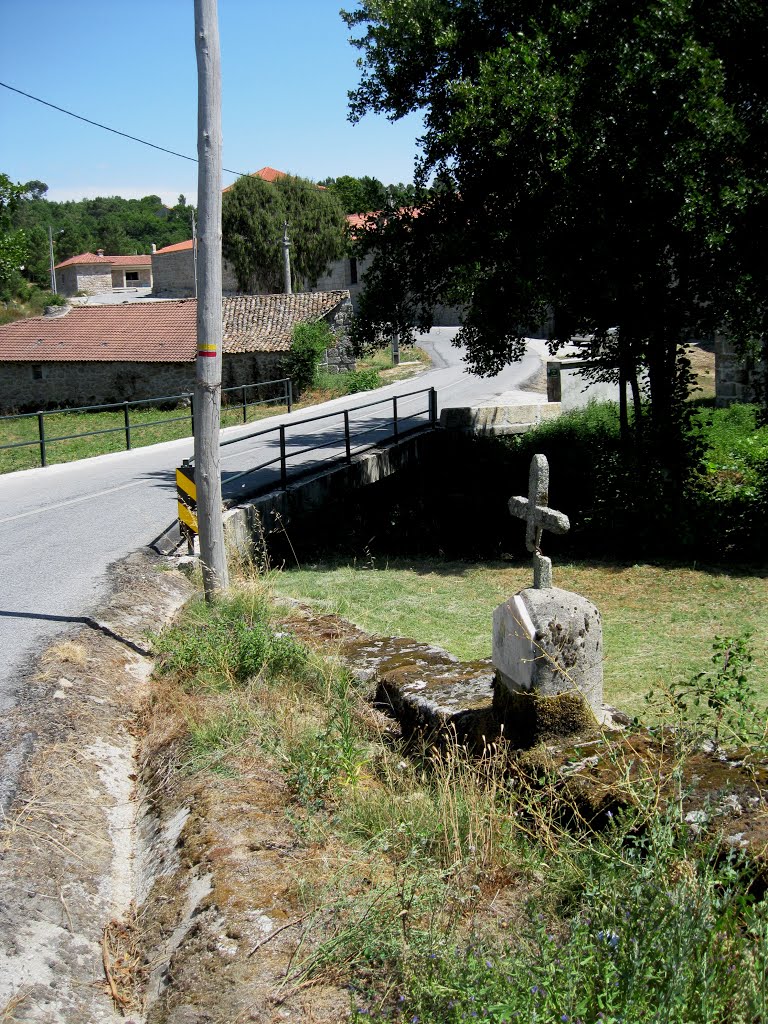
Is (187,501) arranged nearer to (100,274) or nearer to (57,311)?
(57,311)

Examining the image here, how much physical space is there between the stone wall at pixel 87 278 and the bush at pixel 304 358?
59.5m

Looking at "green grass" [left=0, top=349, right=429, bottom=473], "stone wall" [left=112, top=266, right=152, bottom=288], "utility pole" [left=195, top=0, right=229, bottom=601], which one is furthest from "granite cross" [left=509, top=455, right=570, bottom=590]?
"stone wall" [left=112, top=266, right=152, bottom=288]

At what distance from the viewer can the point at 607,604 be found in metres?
11.4

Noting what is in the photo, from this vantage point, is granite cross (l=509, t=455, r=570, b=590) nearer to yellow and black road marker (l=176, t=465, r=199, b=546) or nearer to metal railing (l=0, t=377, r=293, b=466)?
metal railing (l=0, t=377, r=293, b=466)

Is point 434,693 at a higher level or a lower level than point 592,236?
lower

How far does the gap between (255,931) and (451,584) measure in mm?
8604

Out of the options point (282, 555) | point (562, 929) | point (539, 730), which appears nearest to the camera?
point (562, 929)

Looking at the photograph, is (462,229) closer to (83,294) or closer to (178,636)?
(178,636)

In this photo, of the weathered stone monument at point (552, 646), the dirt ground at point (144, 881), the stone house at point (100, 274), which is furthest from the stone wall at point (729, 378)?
the stone house at point (100, 274)

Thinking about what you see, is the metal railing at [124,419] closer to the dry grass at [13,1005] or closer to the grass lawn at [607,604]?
the grass lawn at [607,604]

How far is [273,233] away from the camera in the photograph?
2325 inches

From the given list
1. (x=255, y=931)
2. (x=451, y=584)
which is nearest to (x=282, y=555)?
(x=451, y=584)

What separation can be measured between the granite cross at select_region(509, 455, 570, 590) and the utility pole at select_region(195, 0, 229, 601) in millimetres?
3416

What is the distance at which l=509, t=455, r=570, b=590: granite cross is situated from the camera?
5425mm
